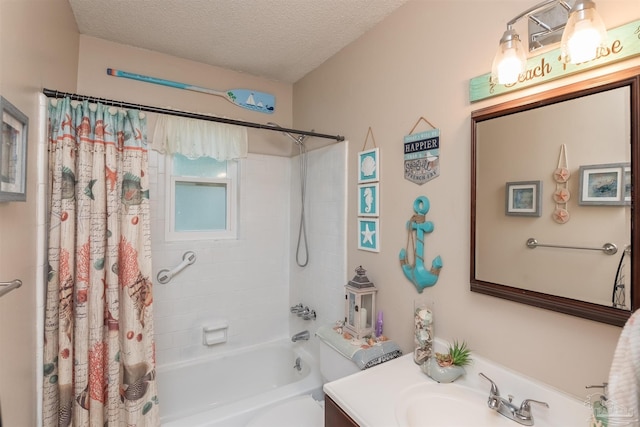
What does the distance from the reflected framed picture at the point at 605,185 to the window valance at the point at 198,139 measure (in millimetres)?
2033

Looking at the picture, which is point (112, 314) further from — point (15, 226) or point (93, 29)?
point (93, 29)

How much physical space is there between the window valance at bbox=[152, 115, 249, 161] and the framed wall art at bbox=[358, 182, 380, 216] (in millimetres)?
1042

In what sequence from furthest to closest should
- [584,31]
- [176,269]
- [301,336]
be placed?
[301,336] → [176,269] → [584,31]

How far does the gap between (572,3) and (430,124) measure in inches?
23.7

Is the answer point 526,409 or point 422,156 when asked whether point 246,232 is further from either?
point 526,409

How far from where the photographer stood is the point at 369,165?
1779mm

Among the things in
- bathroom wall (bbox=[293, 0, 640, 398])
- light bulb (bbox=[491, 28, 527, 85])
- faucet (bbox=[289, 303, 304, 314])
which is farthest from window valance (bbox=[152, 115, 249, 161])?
light bulb (bbox=[491, 28, 527, 85])

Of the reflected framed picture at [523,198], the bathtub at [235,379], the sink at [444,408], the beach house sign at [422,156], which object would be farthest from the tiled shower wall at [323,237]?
the reflected framed picture at [523,198]

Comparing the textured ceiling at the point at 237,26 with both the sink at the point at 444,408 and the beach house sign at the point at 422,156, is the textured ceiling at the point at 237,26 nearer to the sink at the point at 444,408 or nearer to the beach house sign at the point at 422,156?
the beach house sign at the point at 422,156

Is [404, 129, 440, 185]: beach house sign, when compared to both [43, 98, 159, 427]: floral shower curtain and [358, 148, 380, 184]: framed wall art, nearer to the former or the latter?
[358, 148, 380, 184]: framed wall art

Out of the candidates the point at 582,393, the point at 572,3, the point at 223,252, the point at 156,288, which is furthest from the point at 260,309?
the point at 572,3

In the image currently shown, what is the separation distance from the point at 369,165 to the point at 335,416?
126cm

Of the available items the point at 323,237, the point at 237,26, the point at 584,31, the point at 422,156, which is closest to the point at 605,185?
the point at 584,31

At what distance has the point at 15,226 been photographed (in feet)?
3.39
